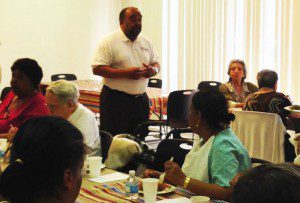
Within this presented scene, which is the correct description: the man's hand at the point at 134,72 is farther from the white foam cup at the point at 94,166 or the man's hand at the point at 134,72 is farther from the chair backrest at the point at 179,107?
the chair backrest at the point at 179,107

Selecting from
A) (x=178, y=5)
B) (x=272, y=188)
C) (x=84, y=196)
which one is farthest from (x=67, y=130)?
(x=178, y=5)

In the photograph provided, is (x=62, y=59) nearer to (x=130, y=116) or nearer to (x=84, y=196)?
(x=130, y=116)

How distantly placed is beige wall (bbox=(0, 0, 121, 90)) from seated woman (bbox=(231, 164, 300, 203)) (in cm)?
755

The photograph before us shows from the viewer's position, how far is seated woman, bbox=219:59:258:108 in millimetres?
5676

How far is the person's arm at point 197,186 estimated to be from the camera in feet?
7.56

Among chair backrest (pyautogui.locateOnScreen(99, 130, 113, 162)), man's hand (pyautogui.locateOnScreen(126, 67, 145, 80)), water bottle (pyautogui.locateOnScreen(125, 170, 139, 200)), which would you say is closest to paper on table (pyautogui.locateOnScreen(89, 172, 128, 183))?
water bottle (pyautogui.locateOnScreen(125, 170, 139, 200))

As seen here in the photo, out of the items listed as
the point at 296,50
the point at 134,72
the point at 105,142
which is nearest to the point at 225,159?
the point at 105,142

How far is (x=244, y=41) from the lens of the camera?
7.28m

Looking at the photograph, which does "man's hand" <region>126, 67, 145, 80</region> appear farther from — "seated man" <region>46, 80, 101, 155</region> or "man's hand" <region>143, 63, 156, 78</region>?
"seated man" <region>46, 80, 101, 155</region>

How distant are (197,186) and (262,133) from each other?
2297mm

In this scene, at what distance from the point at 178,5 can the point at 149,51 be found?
169 inches

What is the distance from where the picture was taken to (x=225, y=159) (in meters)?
2.41

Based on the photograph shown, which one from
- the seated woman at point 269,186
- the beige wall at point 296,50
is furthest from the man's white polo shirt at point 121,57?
the seated woman at point 269,186

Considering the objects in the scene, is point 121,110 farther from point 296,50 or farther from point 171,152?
point 296,50
